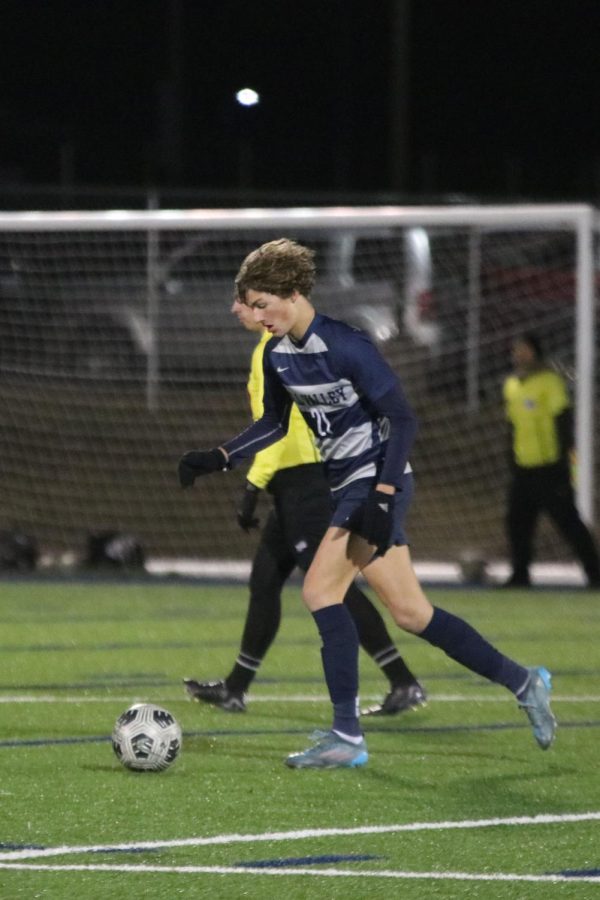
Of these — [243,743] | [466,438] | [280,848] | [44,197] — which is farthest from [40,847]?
[44,197]

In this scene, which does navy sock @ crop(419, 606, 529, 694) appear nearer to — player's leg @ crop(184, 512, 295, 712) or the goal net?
player's leg @ crop(184, 512, 295, 712)

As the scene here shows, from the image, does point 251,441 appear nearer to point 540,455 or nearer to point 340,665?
point 340,665

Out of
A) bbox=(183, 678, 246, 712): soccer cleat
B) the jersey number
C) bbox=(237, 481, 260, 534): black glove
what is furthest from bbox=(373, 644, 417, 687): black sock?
the jersey number

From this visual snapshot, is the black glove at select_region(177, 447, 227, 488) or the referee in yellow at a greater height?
the black glove at select_region(177, 447, 227, 488)

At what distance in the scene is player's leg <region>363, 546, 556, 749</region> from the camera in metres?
6.98

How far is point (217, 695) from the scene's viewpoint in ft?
28.5

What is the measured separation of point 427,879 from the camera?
502cm

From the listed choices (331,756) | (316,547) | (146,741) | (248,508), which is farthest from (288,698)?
(146,741)

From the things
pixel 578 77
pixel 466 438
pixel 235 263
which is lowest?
pixel 466 438

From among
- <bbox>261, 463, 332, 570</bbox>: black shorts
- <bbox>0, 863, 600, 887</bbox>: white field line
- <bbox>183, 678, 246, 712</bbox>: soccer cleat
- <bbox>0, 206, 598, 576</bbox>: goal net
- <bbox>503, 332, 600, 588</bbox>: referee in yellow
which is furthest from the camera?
<bbox>0, 206, 598, 576</bbox>: goal net

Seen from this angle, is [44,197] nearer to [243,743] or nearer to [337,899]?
[243,743]

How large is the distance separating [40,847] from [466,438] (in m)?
13.0

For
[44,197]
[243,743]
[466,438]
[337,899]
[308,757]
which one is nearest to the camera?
[337,899]

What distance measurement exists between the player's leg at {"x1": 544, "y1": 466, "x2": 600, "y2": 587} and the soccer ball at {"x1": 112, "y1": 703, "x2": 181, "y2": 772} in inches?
348
